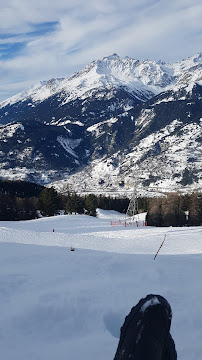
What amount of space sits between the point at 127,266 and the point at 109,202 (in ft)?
305

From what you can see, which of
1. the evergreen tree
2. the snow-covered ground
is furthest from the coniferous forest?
the snow-covered ground

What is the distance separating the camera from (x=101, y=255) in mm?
12398

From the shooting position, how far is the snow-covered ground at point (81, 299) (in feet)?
20.2

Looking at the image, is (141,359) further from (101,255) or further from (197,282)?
(101,255)

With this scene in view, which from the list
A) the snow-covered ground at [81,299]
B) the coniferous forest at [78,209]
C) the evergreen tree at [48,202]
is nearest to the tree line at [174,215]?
the coniferous forest at [78,209]

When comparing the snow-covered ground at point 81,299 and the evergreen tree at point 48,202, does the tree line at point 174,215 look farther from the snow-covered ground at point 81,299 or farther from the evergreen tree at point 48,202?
the snow-covered ground at point 81,299

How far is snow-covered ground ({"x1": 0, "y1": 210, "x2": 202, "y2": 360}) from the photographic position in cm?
615

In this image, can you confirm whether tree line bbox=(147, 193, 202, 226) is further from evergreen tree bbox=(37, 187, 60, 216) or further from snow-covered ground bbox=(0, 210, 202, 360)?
snow-covered ground bbox=(0, 210, 202, 360)

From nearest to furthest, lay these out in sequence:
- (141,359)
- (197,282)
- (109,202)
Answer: (141,359)
(197,282)
(109,202)

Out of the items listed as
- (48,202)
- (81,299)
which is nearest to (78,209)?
(48,202)

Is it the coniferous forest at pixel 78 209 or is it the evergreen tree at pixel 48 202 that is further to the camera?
the coniferous forest at pixel 78 209

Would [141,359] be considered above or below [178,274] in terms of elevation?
above

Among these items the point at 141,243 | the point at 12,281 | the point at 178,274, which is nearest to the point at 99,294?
the point at 12,281

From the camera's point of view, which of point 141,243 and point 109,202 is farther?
point 109,202
